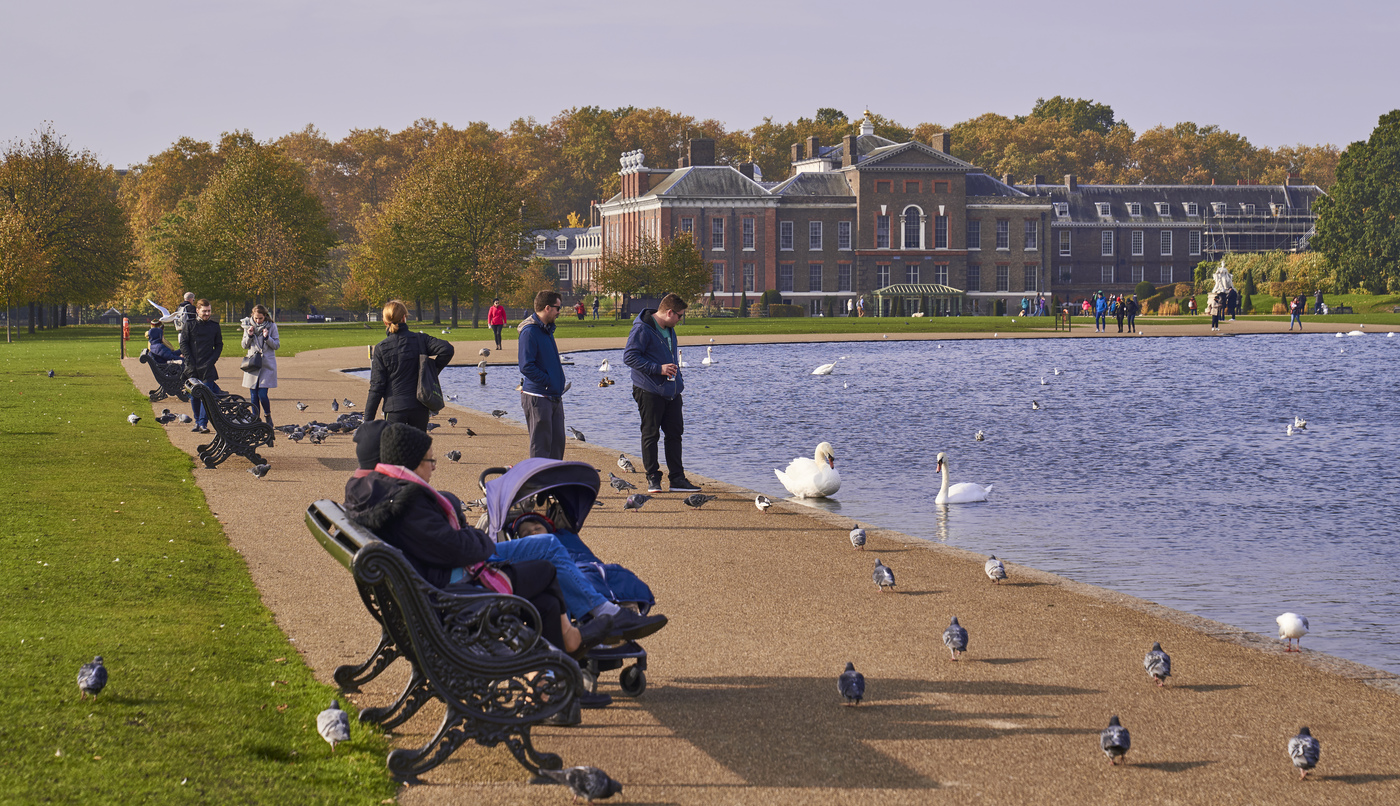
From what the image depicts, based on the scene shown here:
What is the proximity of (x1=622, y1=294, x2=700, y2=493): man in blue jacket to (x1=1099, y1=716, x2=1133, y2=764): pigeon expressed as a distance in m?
7.83

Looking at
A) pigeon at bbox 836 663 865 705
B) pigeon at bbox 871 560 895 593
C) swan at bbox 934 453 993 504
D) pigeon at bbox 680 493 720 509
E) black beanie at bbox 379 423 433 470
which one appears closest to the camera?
black beanie at bbox 379 423 433 470

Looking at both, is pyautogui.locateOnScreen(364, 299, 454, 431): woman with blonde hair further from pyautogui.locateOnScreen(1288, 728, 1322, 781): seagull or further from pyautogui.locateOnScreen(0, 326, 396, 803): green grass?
pyautogui.locateOnScreen(1288, 728, 1322, 781): seagull

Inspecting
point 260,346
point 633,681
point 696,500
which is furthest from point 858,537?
point 260,346

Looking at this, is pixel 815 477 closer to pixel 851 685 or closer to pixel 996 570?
pixel 996 570

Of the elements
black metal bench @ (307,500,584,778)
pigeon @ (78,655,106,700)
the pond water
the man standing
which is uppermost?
the man standing

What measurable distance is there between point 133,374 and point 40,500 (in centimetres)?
2260

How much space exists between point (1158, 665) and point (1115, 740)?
1348 millimetres

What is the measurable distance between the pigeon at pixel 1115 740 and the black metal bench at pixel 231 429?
39.1 feet

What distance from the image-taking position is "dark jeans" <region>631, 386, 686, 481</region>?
13.9 meters

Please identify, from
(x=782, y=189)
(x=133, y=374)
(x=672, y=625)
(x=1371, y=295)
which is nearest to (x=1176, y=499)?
(x=672, y=625)

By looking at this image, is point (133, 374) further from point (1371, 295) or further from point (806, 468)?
point (1371, 295)

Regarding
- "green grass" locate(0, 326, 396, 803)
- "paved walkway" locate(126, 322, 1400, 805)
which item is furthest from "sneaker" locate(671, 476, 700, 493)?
"green grass" locate(0, 326, 396, 803)

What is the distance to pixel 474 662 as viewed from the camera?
5438 millimetres

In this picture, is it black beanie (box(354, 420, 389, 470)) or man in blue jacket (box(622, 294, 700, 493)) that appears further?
man in blue jacket (box(622, 294, 700, 493))
